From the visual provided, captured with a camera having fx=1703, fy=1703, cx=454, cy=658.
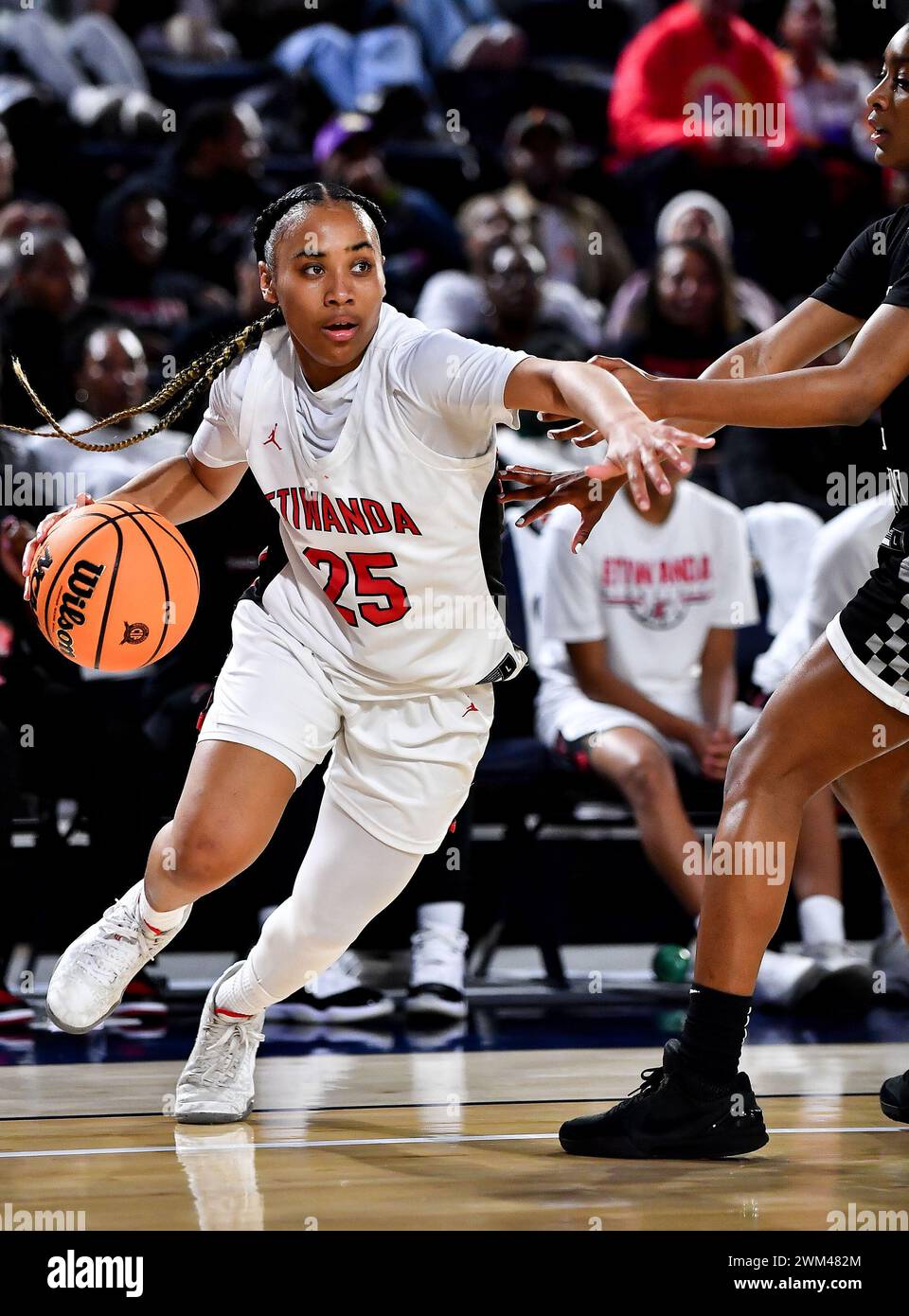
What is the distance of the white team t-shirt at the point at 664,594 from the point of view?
5.54 metres

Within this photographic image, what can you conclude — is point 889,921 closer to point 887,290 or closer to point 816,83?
point 887,290

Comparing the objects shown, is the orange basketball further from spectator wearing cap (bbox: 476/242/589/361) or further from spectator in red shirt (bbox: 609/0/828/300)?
spectator in red shirt (bbox: 609/0/828/300)

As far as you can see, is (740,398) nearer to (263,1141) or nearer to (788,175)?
(263,1141)

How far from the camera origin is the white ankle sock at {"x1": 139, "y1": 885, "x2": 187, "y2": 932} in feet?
10.9

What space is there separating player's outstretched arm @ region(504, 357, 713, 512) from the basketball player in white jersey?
0.20 meters

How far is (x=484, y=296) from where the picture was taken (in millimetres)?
7438

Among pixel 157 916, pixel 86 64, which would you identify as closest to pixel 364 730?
pixel 157 916

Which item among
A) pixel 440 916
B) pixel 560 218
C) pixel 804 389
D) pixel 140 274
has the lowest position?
pixel 440 916

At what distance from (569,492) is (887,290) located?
67 centimetres

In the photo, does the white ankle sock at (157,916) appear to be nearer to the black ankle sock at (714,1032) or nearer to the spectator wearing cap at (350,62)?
the black ankle sock at (714,1032)

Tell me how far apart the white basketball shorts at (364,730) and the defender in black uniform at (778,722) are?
556mm

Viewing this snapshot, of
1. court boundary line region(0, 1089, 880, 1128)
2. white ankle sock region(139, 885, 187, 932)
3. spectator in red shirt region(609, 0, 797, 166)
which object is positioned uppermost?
spectator in red shirt region(609, 0, 797, 166)

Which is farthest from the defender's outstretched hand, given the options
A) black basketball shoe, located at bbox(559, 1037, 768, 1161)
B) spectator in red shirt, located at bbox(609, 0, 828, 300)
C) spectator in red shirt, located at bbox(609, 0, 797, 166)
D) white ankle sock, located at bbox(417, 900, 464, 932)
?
spectator in red shirt, located at bbox(609, 0, 797, 166)

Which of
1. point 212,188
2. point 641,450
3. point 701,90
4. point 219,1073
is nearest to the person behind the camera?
point 641,450
